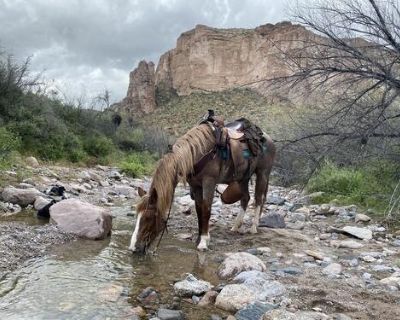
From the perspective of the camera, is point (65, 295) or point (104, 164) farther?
point (104, 164)

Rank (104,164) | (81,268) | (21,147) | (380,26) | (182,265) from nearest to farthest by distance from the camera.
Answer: (81,268) < (182,265) < (380,26) < (21,147) < (104,164)

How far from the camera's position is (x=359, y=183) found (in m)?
10.8

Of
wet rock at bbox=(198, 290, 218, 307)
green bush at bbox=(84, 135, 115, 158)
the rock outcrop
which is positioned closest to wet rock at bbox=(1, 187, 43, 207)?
wet rock at bbox=(198, 290, 218, 307)

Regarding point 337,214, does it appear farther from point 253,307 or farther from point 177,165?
point 253,307

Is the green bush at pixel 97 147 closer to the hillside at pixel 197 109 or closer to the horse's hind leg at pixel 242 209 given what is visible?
the horse's hind leg at pixel 242 209

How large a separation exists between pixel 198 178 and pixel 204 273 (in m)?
1.52

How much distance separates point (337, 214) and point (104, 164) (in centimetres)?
1394

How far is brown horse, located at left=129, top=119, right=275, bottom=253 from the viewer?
5270mm

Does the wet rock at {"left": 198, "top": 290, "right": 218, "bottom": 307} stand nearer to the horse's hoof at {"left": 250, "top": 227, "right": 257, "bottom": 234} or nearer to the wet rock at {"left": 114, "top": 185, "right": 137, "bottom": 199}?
the horse's hoof at {"left": 250, "top": 227, "right": 257, "bottom": 234}

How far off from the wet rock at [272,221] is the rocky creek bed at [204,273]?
2cm

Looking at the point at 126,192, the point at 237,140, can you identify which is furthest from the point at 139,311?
the point at 126,192

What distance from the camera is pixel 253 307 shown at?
12.2ft

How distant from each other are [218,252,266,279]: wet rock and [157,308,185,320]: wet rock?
1.27 metres

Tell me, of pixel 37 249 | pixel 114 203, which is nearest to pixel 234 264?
pixel 37 249
